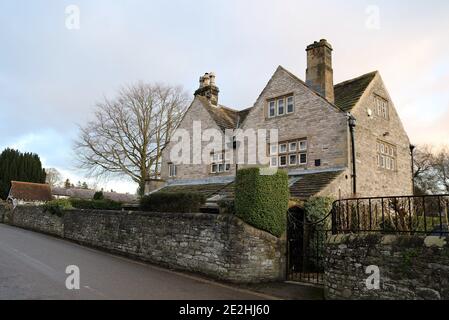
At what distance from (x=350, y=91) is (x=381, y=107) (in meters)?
2.21

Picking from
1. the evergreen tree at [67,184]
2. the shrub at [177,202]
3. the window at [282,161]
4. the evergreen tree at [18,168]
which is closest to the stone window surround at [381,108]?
the window at [282,161]

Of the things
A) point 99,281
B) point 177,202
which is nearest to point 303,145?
point 177,202

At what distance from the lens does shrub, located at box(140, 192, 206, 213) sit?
571 inches

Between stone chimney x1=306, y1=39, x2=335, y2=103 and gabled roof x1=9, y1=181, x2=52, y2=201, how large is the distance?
42.5 m

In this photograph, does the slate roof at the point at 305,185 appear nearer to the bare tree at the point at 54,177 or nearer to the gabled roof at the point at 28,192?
the gabled roof at the point at 28,192

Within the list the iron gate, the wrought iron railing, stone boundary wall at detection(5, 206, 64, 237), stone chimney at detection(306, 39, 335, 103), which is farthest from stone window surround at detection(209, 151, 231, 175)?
the wrought iron railing

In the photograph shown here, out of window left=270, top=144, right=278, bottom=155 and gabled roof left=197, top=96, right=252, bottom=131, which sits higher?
gabled roof left=197, top=96, right=252, bottom=131

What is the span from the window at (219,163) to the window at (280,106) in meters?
4.08

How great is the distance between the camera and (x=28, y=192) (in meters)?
47.8

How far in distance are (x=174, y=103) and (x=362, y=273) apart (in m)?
30.8

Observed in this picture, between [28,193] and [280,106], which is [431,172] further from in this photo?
[28,193]

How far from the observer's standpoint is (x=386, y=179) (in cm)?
1944

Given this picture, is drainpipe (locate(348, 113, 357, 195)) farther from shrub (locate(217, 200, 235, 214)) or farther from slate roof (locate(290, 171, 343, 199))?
shrub (locate(217, 200, 235, 214))
